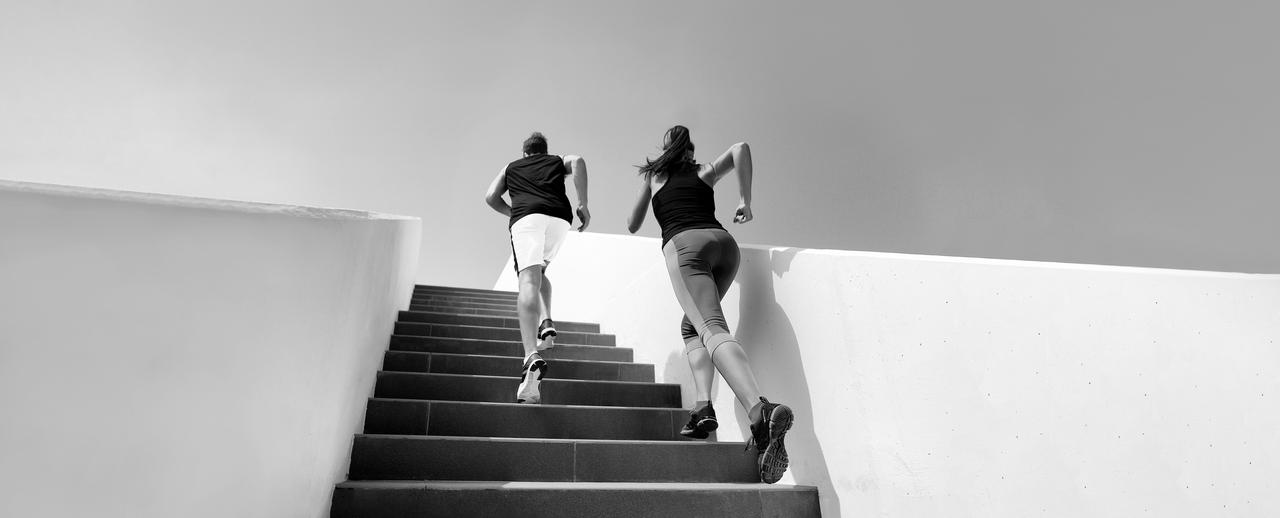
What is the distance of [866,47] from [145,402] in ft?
23.0

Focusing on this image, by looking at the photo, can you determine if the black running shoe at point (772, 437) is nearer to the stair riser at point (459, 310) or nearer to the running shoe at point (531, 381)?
the running shoe at point (531, 381)

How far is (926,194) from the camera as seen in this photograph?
5855 millimetres

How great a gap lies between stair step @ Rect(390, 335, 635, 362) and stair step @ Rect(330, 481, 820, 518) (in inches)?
66.7

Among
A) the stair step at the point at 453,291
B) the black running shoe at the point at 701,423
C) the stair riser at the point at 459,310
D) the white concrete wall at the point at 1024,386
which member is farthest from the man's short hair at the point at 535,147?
the stair step at the point at 453,291

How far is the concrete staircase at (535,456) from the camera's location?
195 centimetres

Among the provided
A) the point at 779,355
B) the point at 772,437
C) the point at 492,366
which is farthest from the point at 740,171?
the point at 492,366

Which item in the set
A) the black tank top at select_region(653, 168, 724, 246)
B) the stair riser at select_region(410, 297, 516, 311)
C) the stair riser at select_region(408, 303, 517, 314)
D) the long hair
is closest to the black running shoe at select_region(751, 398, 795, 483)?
the black tank top at select_region(653, 168, 724, 246)

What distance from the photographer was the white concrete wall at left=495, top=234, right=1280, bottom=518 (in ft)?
4.03

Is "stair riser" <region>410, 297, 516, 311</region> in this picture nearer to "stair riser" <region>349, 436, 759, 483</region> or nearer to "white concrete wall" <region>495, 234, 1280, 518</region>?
"stair riser" <region>349, 436, 759, 483</region>

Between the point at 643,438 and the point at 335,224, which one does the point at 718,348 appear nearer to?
the point at 643,438

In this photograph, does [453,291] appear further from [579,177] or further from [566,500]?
[566,500]

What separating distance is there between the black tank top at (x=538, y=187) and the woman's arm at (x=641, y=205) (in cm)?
46

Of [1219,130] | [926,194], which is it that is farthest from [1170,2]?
[926,194]

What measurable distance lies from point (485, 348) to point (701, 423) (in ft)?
5.71
